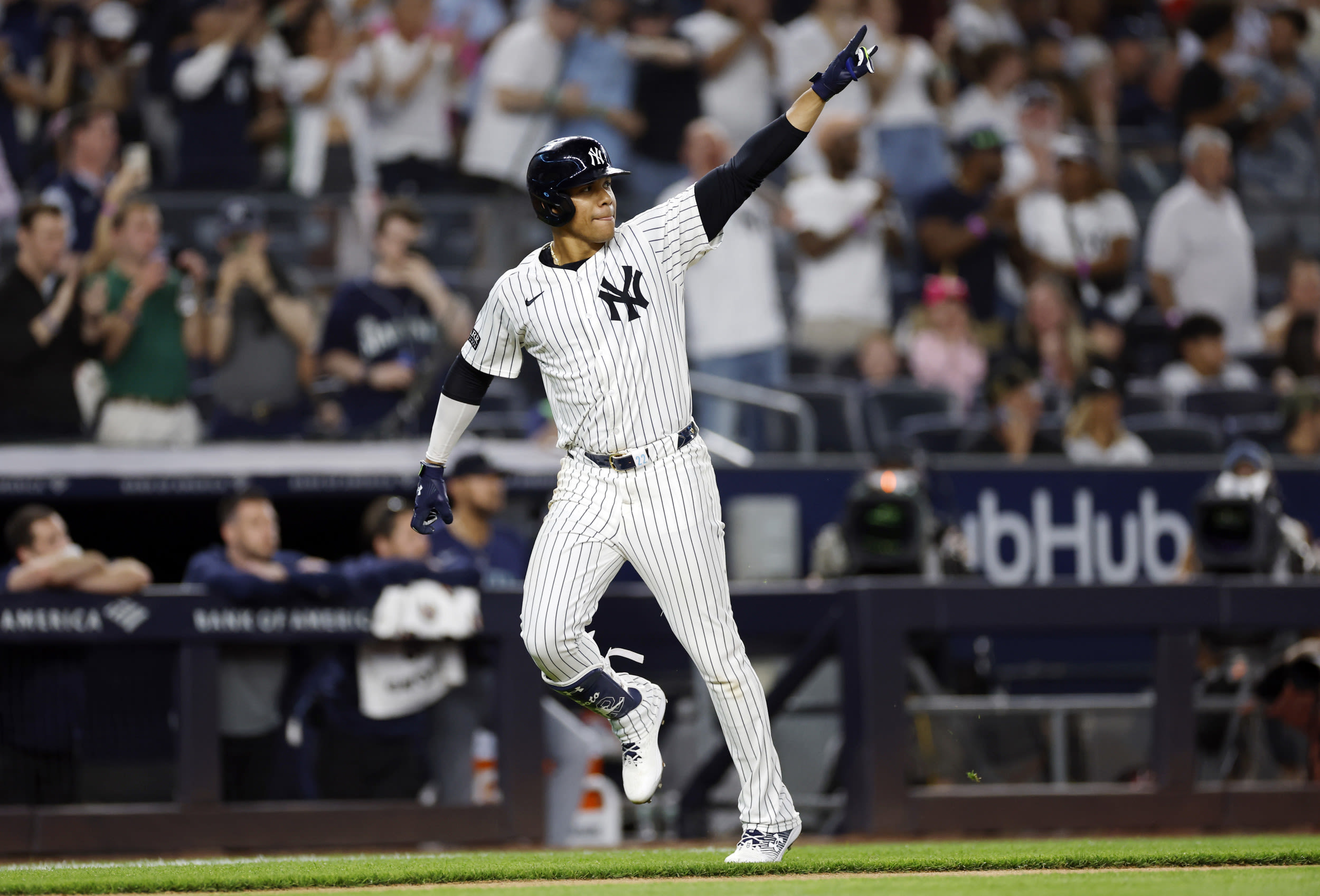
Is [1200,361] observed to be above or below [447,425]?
above

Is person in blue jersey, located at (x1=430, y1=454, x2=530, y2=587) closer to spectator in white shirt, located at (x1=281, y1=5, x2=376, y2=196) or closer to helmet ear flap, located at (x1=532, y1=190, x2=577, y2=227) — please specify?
helmet ear flap, located at (x1=532, y1=190, x2=577, y2=227)

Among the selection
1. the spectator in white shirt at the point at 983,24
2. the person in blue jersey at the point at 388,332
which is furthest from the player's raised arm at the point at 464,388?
the spectator in white shirt at the point at 983,24

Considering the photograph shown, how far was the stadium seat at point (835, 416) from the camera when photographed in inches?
350

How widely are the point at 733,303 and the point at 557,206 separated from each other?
4.28 meters

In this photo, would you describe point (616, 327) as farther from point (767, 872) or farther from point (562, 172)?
point (767, 872)

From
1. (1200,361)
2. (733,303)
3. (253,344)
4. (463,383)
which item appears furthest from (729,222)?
(463,383)

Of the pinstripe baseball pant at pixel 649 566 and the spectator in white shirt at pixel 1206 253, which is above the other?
the spectator in white shirt at pixel 1206 253

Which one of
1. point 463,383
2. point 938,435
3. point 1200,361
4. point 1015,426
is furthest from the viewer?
point 1200,361

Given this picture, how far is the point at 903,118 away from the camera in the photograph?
10312 millimetres

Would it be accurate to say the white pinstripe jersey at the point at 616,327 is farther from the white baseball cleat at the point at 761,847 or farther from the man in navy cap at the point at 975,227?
the man in navy cap at the point at 975,227

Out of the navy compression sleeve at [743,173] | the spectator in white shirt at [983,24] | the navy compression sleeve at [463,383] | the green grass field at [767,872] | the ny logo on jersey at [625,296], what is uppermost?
the spectator in white shirt at [983,24]

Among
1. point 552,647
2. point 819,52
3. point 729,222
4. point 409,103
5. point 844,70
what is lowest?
point 552,647

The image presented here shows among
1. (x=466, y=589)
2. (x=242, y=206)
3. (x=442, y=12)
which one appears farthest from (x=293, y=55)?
(x=466, y=589)

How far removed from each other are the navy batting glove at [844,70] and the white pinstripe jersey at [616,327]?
1.57 ft
